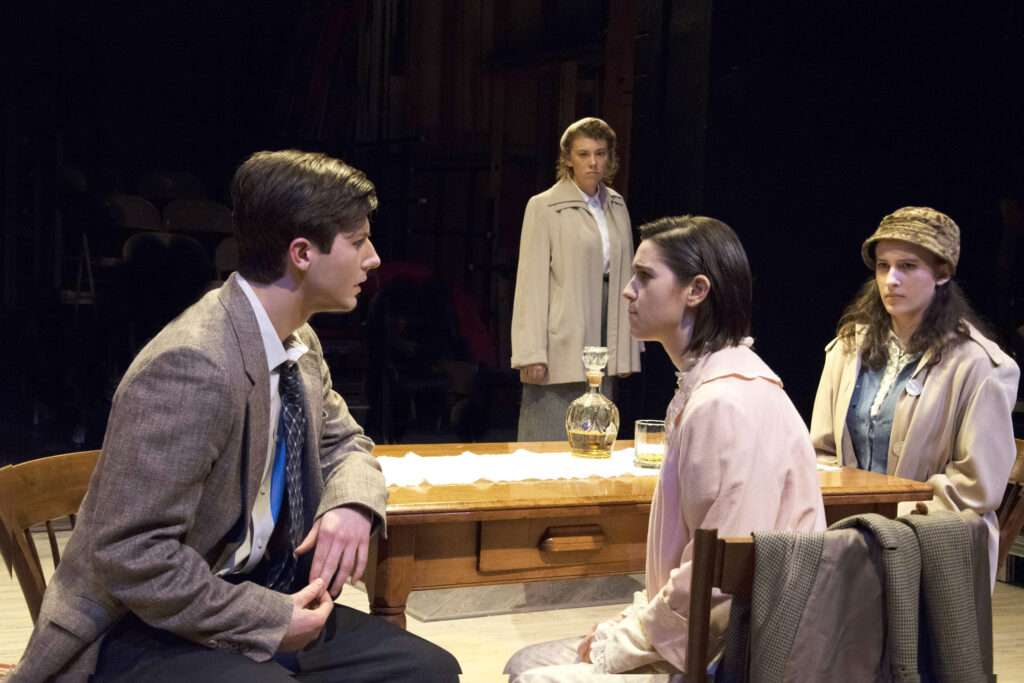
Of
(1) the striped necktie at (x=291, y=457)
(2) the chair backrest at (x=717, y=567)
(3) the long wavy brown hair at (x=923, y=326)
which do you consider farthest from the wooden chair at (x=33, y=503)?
(3) the long wavy brown hair at (x=923, y=326)

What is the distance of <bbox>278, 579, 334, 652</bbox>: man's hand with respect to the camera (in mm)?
1610

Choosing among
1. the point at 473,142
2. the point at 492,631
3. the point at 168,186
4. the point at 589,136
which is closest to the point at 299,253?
the point at 492,631

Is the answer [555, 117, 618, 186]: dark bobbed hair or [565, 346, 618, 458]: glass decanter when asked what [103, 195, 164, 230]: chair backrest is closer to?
[555, 117, 618, 186]: dark bobbed hair

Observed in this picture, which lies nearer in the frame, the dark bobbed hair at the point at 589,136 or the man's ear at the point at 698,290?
the man's ear at the point at 698,290

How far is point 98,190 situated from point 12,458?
4.20 ft

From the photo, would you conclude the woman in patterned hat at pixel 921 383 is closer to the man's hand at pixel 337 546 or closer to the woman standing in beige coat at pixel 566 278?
the woman standing in beige coat at pixel 566 278

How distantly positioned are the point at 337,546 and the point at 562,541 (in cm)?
62

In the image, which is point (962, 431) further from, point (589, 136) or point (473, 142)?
point (473, 142)

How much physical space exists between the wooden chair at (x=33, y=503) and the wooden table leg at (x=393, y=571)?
0.58m

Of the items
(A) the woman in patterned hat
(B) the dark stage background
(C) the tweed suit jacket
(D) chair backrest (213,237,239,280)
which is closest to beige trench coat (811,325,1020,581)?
(A) the woman in patterned hat

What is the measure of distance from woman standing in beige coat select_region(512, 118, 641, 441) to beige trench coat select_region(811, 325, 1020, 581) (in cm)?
140

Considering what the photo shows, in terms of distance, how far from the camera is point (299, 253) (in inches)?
68.9

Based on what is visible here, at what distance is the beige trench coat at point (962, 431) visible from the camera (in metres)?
2.75

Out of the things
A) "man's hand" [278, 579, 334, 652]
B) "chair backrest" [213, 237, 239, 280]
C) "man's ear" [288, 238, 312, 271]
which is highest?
"man's ear" [288, 238, 312, 271]
